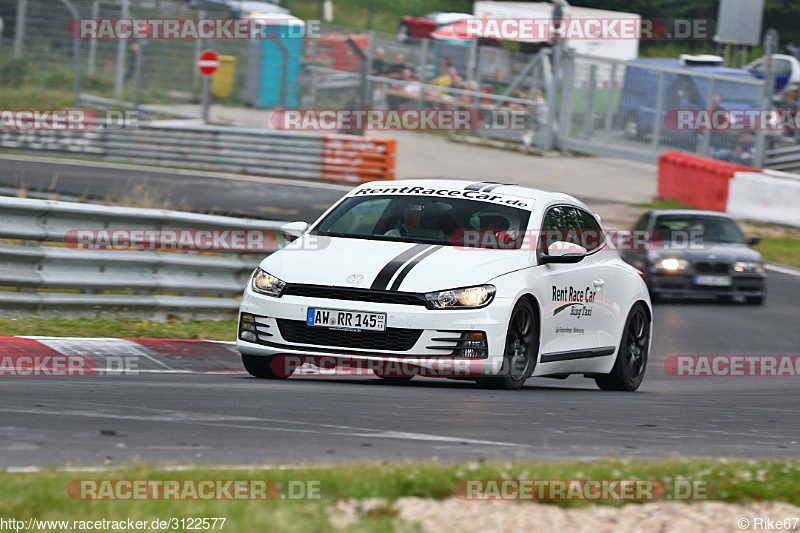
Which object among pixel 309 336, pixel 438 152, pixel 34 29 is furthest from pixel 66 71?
pixel 309 336

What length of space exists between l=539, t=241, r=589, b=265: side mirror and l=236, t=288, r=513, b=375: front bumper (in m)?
0.82

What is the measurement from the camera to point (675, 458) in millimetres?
6320

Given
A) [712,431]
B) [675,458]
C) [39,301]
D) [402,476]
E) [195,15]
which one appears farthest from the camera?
[195,15]

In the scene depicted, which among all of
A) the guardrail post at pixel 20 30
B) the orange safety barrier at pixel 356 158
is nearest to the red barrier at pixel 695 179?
the orange safety barrier at pixel 356 158

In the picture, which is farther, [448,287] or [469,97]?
[469,97]

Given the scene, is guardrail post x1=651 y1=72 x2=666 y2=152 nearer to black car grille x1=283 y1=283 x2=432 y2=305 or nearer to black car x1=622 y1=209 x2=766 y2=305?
black car x1=622 y1=209 x2=766 y2=305

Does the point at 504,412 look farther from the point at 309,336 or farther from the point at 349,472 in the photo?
the point at 349,472

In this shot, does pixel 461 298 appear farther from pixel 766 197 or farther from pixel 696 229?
pixel 766 197

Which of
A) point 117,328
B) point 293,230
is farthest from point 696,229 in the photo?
point 293,230

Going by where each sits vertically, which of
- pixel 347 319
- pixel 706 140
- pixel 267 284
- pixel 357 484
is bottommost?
pixel 706 140

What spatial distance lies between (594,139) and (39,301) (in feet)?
85.2

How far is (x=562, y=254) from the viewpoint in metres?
9.44

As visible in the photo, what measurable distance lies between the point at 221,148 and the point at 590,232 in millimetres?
20540

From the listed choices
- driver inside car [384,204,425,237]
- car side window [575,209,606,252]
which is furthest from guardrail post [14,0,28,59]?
driver inside car [384,204,425,237]
